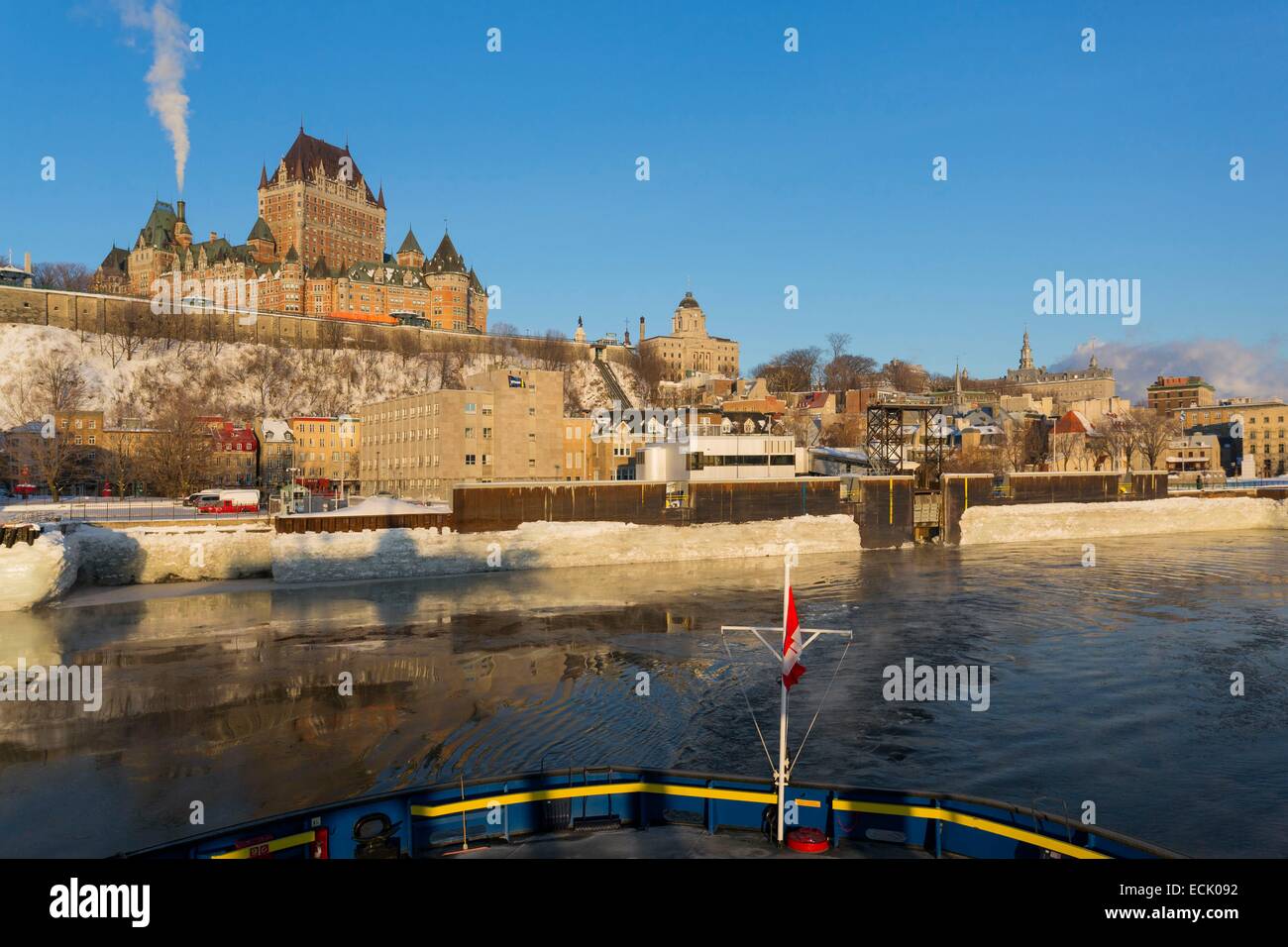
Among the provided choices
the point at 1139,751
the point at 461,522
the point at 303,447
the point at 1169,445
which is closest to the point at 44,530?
the point at 461,522

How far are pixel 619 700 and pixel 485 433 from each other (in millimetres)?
45188

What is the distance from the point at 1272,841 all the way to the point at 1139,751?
4.41m

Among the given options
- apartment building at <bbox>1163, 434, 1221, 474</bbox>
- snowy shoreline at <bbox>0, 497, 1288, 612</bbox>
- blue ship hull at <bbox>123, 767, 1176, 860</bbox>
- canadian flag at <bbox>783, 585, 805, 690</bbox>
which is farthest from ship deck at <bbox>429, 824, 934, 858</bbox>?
apartment building at <bbox>1163, 434, 1221, 474</bbox>

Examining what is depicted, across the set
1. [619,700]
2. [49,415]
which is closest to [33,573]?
[619,700]

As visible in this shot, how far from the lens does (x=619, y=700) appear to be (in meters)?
22.8

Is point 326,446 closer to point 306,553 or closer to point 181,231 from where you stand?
point 306,553

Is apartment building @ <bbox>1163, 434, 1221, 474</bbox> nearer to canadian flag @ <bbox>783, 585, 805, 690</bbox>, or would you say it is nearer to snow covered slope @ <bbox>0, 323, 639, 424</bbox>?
snow covered slope @ <bbox>0, 323, 639, 424</bbox>

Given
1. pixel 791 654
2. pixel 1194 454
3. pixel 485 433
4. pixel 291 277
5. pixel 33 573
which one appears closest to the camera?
pixel 791 654

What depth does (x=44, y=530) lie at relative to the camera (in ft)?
129

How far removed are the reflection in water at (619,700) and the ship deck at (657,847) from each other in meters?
5.81

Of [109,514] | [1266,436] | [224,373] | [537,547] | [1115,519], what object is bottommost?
[537,547]

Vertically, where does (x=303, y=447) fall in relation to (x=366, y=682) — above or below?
above

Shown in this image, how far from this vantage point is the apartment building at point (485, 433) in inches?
2518
